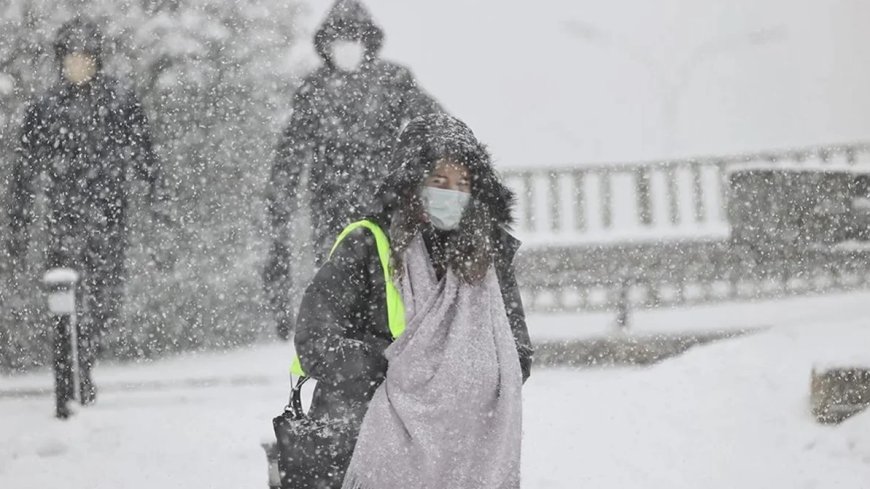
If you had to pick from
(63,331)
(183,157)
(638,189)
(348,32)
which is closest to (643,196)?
(638,189)

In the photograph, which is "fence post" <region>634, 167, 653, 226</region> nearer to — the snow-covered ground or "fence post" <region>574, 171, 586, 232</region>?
"fence post" <region>574, 171, 586, 232</region>

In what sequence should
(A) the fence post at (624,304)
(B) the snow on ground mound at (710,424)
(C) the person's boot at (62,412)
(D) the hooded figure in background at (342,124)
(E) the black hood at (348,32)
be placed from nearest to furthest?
(B) the snow on ground mound at (710,424) < (D) the hooded figure in background at (342,124) < (E) the black hood at (348,32) < (C) the person's boot at (62,412) < (A) the fence post at (624,304)

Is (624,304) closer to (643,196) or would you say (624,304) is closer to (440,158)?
(643,196)

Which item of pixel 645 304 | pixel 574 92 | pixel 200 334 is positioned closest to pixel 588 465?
pixel 645 304

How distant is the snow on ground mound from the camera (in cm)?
503

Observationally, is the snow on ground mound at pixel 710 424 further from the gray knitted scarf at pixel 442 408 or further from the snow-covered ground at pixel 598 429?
the gray knitted scarf at pixel 442 408

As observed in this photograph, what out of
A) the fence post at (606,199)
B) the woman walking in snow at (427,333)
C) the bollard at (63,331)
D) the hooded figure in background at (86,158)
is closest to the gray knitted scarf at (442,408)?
the woman walking in snow at (427,333)

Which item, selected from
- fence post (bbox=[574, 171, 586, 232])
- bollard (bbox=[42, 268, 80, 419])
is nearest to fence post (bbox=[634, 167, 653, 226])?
fence post (bbox=[574, 171, 586, 232])

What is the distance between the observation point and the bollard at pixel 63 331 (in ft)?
20.5

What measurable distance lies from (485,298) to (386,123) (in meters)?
2.86

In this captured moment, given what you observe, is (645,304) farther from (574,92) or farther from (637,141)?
(574,92)

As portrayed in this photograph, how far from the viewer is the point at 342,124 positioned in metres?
5.56

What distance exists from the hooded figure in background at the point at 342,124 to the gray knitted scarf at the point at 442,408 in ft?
9.05

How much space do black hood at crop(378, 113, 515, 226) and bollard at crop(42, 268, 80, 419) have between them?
384 cm
